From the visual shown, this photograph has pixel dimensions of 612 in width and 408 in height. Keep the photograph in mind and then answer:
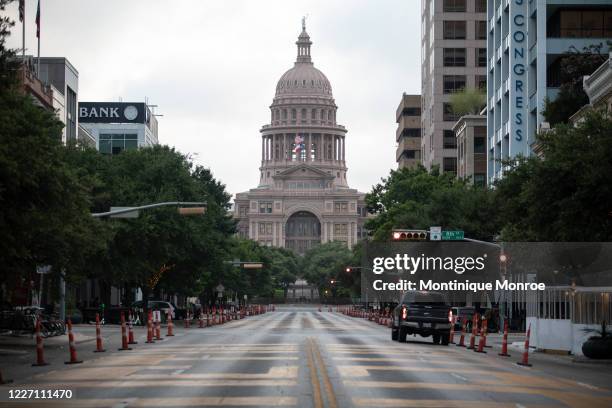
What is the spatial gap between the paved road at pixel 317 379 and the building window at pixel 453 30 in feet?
317

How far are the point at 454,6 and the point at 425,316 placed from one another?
9083 centimetres

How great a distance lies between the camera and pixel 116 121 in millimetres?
134250

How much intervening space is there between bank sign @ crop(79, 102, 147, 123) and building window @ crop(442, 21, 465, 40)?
3468 centimetres

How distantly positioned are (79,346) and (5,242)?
38.7 ft

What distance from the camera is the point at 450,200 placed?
81.6 meters

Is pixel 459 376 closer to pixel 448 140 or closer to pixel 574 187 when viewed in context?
pixel 574 187

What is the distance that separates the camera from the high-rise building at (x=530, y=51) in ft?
245

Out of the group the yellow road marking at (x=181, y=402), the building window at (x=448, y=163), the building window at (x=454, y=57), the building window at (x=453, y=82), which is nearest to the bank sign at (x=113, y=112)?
the building window at (x=453, y=82)

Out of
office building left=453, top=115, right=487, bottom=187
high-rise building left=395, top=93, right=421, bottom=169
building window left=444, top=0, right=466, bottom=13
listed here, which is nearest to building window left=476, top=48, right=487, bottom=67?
building window left=444, top=0, right=466, bottom=13

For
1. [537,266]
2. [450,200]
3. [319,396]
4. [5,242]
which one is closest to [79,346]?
[5,242]

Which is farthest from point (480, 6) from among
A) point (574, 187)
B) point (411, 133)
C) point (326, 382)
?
point (326, 382)

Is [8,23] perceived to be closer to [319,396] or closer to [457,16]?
[319,396]

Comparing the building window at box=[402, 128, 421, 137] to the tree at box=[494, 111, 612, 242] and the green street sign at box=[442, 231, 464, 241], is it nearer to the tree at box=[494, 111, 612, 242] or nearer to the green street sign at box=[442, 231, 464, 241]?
the green street sign at box=[442, 231, 464, 241]

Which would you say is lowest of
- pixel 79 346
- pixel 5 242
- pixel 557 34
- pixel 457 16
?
pixel 79 346
